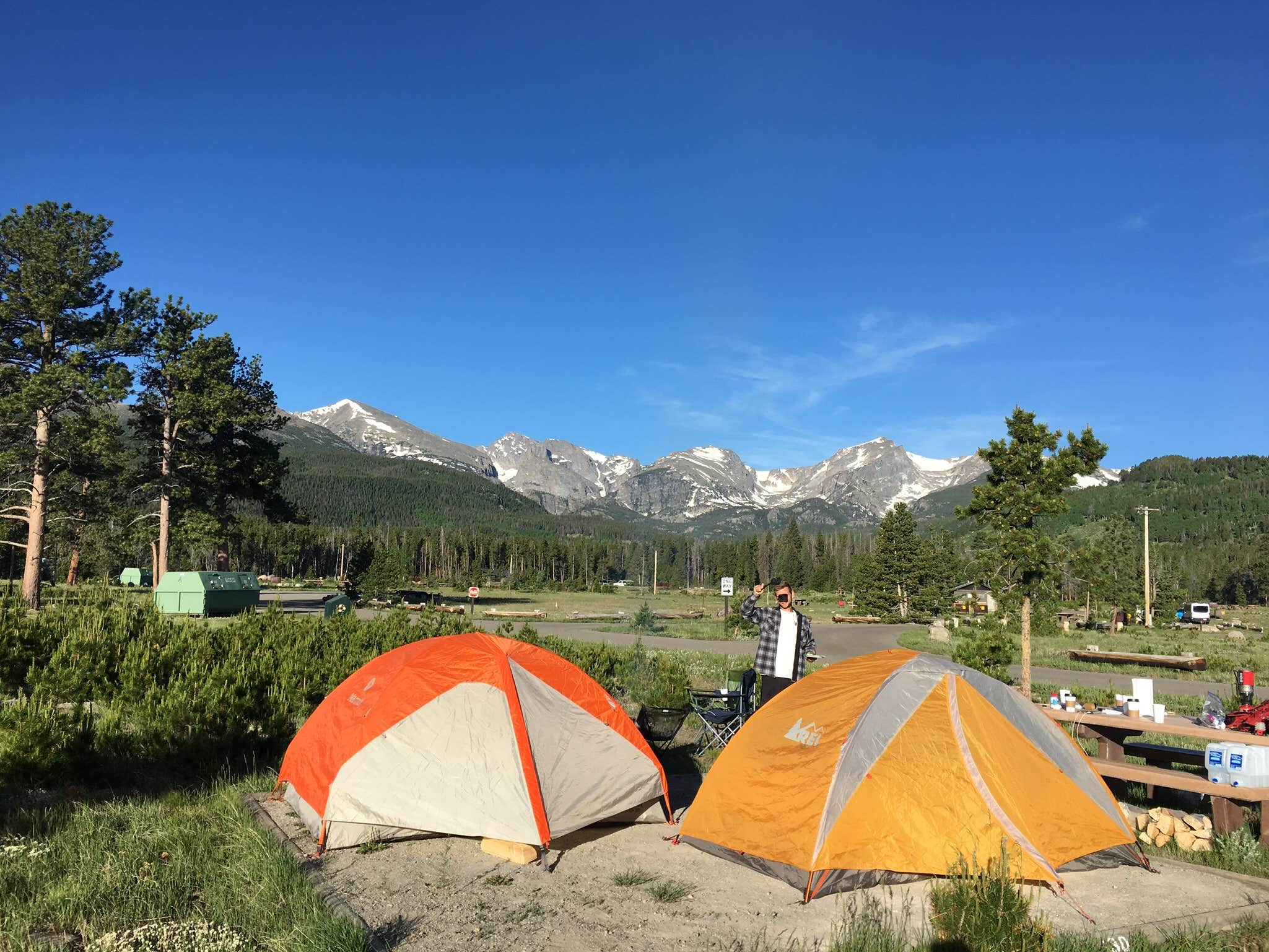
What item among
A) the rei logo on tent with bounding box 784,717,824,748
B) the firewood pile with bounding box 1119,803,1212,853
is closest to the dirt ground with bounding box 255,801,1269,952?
the firewood pile with bounding box 1119,803,1212,853

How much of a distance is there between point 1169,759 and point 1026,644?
20.7 ft

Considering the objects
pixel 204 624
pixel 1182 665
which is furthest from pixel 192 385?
pixel 1182 665

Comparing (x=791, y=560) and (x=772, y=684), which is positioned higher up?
(x=772, y=684)

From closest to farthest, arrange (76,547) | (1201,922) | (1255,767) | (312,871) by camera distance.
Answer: (1201,922), (312,871), (1255,767), (76,547)

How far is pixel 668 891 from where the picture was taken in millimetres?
5652

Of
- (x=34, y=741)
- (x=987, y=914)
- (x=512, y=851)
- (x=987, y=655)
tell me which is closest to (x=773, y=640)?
(x=512, y=851)

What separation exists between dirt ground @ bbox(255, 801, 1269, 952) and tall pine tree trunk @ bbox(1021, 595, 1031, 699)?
27.9ft

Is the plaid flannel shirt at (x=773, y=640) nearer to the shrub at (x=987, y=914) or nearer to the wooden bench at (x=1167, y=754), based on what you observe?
the shrub at (x=987, y=914)

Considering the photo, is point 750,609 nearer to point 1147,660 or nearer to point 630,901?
point 630,901

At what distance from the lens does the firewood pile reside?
684 cm

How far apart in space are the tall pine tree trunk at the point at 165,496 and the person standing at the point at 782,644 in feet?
105

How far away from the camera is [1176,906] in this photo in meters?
5.46

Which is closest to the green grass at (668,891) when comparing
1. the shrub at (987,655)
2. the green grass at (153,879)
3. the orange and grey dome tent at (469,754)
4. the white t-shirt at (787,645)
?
the orange and grey dome tent at (469,754)

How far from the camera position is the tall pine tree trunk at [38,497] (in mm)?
28094
